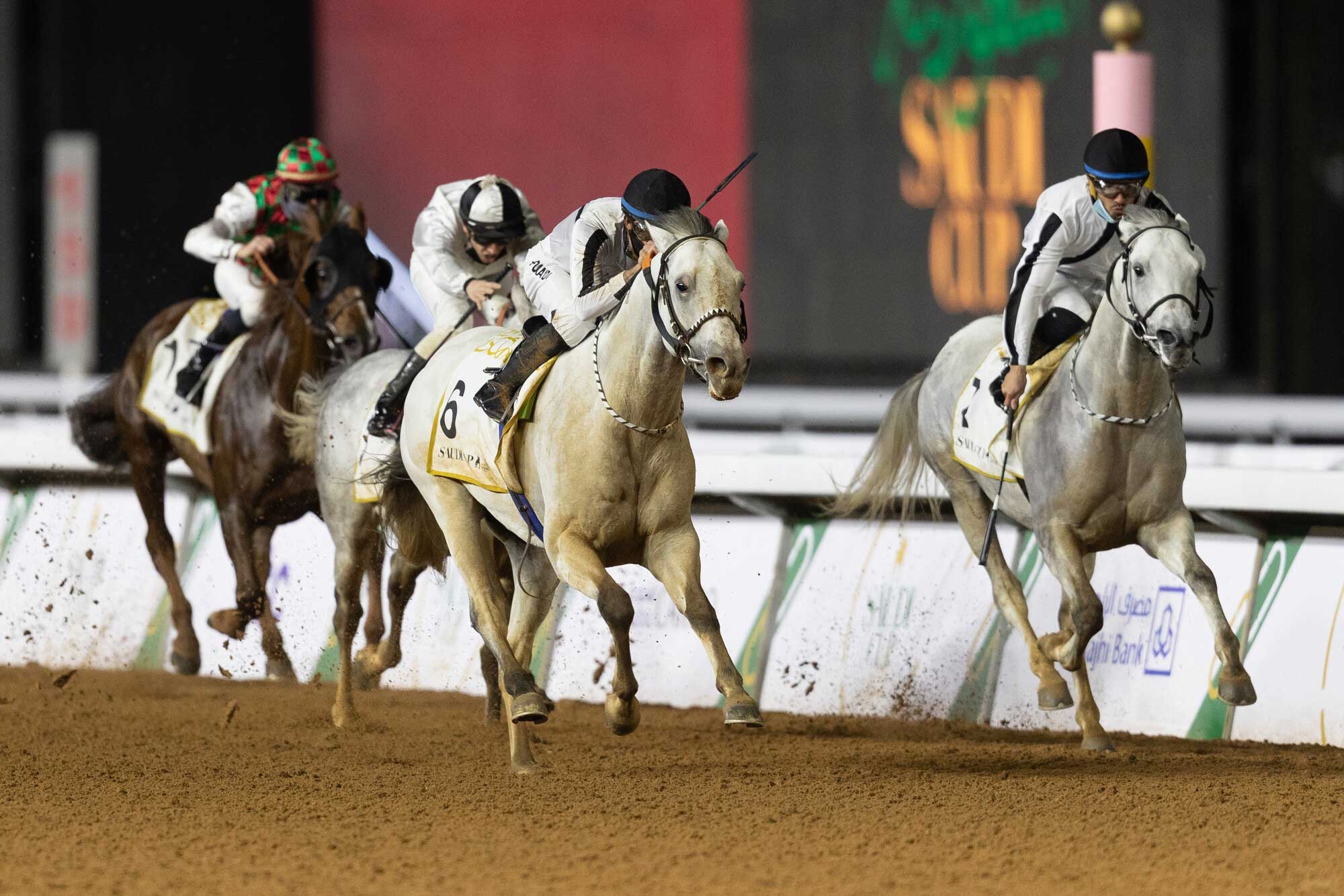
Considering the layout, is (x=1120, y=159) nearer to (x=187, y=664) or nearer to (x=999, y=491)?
(x=999, y=491)

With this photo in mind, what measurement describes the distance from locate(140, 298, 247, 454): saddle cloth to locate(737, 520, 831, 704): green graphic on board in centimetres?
258

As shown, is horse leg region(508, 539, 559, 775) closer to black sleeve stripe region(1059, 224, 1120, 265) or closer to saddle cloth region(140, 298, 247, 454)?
black sleeve stripe region(1059, 224, 1120, 265)

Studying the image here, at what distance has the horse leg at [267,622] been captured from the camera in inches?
358

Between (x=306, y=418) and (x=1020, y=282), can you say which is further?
(x=306, y=418)

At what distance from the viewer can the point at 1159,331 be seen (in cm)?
622

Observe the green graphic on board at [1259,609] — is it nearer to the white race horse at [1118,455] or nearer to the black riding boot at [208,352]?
the white race horse at [1118,455]

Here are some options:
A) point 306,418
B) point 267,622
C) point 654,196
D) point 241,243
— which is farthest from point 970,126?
point 654,196

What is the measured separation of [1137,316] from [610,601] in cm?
179

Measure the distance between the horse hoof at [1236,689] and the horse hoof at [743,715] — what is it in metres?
1.43

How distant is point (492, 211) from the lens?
25.6ft

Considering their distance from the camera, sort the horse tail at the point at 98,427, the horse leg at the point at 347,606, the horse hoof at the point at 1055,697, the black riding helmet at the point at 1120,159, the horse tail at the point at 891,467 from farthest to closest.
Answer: the horse tail at the point at 98,427 < the horse tail at the point at 891,467 < the horse leg at the point at 347,606 < the horse hoof at the point at 1055,697 < the black riding helmet at the point at 1120,159

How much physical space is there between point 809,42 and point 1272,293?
9.43ft

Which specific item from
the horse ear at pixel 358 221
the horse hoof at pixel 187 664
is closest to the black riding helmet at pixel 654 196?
the horse ear at pixel 358 221

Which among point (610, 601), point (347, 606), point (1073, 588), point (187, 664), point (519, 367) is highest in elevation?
point (519, 367)
